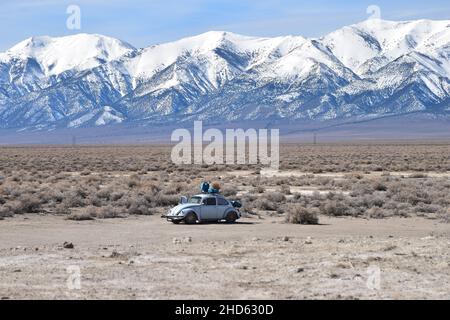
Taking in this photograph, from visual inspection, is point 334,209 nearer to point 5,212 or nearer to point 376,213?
point 376,213

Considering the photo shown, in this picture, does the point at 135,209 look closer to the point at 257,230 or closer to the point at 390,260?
the point at 257,230

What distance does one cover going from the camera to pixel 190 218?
28.0 m

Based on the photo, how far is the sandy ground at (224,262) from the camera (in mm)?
14984

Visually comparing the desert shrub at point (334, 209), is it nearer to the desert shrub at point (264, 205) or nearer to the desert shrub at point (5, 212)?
the desert shrub at point (264, 205)

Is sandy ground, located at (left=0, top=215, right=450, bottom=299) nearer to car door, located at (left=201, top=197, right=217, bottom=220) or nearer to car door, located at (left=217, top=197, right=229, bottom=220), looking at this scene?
car door, located at (left=201, top=197, right=217, bottom=220)

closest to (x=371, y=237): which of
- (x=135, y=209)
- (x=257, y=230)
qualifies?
(x=257, y=230)

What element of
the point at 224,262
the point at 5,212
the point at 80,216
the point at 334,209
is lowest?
the point at 334,209

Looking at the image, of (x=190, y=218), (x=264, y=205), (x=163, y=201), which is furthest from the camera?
(x=163, y=201)

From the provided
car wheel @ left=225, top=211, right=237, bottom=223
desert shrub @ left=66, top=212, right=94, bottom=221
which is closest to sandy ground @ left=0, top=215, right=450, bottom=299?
car wheel @ left=225, top=211, right=237, bottom=223

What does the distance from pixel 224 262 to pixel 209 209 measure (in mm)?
9778

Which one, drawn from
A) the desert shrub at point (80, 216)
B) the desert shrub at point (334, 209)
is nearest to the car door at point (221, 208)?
the desert shrub at point (80, 216)

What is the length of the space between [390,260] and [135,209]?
49.3ft

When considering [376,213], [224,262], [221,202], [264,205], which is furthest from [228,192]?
[224,262]

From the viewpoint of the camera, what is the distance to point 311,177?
5497cm
